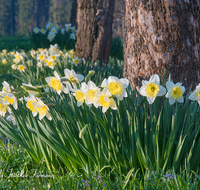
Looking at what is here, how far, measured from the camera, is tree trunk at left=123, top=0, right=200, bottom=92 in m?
1.83

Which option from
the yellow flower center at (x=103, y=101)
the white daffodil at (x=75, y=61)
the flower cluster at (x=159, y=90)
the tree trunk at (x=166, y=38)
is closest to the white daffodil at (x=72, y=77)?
the yellow flower center at (x=103, y=101)

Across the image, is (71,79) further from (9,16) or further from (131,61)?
(9,16)

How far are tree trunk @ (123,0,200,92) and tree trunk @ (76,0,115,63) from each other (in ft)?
8.40

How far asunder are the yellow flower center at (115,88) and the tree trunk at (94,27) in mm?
3233

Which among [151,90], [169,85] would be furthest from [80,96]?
[169,85]

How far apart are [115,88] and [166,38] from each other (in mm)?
802

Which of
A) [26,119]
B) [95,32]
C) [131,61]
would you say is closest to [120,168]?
[26,119]

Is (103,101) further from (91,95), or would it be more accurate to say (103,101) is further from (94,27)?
(94,27)

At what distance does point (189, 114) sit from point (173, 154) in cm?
32

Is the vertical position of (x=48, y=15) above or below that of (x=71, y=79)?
above

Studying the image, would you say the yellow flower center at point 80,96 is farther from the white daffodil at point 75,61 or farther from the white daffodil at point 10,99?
the white daffodil at point 75,61

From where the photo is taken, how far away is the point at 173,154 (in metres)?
1.56

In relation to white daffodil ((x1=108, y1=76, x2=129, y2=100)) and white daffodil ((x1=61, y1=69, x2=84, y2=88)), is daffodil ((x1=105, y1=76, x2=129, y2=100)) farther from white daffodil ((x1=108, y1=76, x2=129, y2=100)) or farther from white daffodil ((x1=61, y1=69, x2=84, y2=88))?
white daffodil ((x1=61, y1=69, x2=84, y2=88))

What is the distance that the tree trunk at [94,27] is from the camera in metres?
4.47
